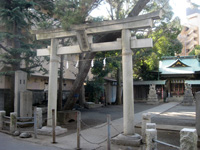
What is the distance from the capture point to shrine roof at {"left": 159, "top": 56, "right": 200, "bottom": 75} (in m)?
29.1

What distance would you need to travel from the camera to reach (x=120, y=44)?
8.26m

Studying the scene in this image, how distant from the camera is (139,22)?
7.82 metres

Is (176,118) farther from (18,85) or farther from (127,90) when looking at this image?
(18,85)

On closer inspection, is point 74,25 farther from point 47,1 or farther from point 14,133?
point 47,1

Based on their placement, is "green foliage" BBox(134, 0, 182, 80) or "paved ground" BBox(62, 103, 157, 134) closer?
"paved ground" BBox(62, 103, 157, 134)

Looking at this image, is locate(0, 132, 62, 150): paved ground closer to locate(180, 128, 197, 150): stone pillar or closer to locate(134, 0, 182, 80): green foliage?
locate(180, 128, 197, 150): stone pillar

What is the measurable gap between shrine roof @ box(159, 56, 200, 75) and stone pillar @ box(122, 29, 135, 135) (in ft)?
76.2

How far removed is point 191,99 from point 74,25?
20468 mm

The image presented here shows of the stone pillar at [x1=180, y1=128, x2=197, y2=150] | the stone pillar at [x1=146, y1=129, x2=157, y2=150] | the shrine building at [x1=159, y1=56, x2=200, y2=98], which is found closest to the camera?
the stone pillar at [x1=180, y1=128, x2=197, y2=150]

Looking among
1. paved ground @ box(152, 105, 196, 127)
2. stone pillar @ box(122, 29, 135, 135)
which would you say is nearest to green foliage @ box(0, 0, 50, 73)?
stone pillar @ box(122, 29, 135, 135)

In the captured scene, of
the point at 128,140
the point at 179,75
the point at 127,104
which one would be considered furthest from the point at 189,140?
the point at 179,75

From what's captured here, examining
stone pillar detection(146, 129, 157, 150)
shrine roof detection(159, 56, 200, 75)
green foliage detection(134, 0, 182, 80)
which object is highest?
green foliage detection(134, 0, 182, 80)

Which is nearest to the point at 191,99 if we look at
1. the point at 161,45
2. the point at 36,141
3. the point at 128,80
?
the point at 161,45

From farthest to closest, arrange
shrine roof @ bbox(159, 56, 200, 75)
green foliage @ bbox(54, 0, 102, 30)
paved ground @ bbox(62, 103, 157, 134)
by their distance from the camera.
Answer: shrine roof @ bbox(159, 56, 200, 75)
paved ground @ bbox(62, 103, 157, 134)
green foliage @ bbox(54, 0, 102, 30)
